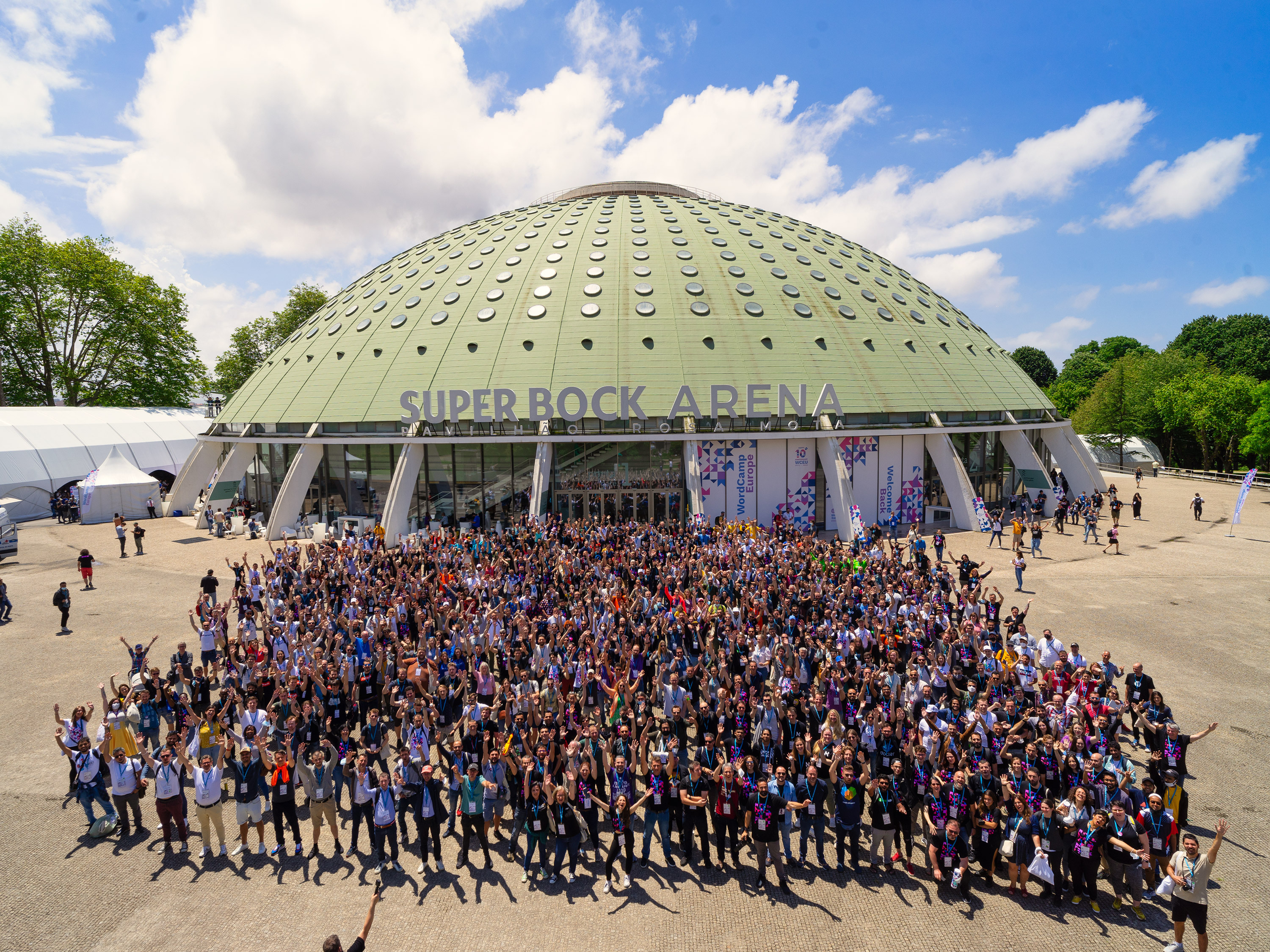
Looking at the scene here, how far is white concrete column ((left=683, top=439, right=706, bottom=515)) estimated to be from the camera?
31453mm

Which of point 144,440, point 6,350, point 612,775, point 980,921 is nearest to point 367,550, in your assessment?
point 612,775

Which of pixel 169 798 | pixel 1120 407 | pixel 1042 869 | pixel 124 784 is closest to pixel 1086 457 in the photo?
pixel 1120 407

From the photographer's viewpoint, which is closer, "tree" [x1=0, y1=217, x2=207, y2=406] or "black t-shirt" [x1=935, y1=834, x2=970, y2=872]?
"black t-shirt" [x1=935, y1=834, x2=970, y2=872]

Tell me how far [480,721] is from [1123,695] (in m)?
13.4

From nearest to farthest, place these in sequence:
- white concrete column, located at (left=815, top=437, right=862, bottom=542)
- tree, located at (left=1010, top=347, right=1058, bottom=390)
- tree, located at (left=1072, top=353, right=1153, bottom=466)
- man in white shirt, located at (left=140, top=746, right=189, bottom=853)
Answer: man in white shirt, located at (left=140, top=746, right=189, bottom=853), white concrete column, located at (left=815, top=437, right=862, bottom=542), tree, located at (left=1072, top=353, right=1153, bottom=466), tree, located at (left=1010, top=347, right=1058, bottom=390)

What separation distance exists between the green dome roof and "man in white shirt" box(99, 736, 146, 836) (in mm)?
23532

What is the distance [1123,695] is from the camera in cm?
1358

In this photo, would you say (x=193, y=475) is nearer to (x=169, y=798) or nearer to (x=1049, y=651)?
(x=169, y=798)

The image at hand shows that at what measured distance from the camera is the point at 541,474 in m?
31.5

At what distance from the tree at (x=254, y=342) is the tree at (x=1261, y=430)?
91.7 metres

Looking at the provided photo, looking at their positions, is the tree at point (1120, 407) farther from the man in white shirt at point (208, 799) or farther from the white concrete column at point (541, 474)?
the man in white shirt at point (208, 799)

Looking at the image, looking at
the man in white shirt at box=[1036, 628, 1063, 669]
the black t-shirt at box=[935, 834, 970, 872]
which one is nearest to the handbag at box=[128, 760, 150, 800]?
the black t-shirt at box=[935, 834, 970, 872]

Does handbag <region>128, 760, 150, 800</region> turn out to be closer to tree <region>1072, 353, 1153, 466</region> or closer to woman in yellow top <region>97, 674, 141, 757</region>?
woman in yellow top <region>97, 674, 141, 757</region>

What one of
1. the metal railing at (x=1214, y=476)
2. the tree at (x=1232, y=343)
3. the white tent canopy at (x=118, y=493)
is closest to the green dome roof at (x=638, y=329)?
the white tent canopy at (x=118, y=493)
